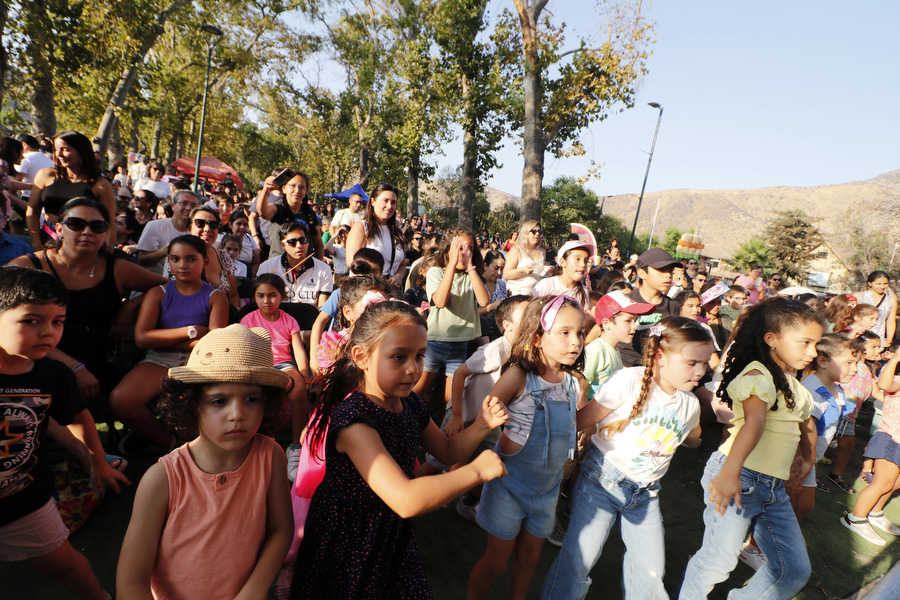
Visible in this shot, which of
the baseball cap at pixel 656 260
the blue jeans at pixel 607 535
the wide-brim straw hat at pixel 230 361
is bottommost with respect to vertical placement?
the blue jeans at pixel 607 535

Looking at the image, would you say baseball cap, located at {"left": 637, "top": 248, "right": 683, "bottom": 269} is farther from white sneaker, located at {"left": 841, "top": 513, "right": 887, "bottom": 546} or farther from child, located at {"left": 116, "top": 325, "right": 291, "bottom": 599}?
child, located at {"left": 116, "top": 325, "right": 291, "bottom": 599}

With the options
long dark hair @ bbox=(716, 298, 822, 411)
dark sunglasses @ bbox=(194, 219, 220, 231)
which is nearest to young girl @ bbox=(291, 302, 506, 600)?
long dark hair @ bbox=(716, 298, 822, 411)

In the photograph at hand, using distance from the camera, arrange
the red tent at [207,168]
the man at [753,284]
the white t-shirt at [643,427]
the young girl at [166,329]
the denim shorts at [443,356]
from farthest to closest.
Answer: the red tent at [207,168] < the man at [753,284] < the denim shorts at [443,356] < the young girl at [166,329] < the white t-shirt at [643,427]

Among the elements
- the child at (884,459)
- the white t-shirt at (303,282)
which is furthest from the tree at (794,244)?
the white t-shirt at (303,282)

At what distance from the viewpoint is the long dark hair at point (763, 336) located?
2.49m

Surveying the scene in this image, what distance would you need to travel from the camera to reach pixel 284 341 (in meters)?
3.78

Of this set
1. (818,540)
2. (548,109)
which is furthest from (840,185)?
(818,540)

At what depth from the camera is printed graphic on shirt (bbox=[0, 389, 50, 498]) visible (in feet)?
5.90

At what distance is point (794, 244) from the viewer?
119ft

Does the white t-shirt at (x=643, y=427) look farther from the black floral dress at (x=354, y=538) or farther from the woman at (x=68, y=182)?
the woman at (x=68, y=182)

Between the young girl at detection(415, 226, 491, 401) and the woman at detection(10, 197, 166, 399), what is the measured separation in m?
2.12

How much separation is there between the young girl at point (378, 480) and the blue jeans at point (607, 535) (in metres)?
0.94

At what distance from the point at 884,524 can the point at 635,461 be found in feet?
11.7

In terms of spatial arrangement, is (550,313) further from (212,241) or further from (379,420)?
(212,241)
